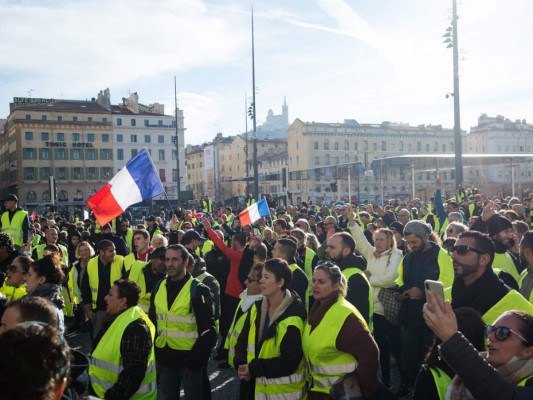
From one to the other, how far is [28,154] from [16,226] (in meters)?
69.0

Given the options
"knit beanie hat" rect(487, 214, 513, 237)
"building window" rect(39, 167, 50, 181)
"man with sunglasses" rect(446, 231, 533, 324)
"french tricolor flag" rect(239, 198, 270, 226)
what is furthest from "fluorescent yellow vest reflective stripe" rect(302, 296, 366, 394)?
"building window" rect(39, 167, 50, 181)

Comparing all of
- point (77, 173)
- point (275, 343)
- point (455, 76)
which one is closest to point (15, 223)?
point (275, 343)

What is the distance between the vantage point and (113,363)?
12.9 feet

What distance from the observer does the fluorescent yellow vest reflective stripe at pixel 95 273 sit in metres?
7.14

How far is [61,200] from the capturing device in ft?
242

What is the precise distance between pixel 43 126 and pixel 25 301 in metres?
76.6

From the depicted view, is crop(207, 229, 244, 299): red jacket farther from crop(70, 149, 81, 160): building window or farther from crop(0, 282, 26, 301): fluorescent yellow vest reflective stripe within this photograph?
crop(70, 149, 81, 160): building window

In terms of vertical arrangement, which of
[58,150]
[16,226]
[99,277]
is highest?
[58,150]

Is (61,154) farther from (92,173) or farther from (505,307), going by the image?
(505,307)

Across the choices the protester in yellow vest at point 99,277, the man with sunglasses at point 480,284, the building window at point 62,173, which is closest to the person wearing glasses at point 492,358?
the man with sunglasses at point 480,284

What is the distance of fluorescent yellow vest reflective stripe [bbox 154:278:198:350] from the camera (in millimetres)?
4867

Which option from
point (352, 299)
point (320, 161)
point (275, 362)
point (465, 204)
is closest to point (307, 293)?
point (352, 299)

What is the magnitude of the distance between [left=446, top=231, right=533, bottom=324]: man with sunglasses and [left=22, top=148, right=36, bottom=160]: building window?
77032 millimetres

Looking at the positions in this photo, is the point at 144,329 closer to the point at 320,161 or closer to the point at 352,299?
the point at 352,299
